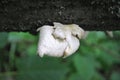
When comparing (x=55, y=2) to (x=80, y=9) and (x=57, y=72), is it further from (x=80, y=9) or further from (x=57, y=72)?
(x=57, y=72)

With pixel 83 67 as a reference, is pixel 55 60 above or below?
above

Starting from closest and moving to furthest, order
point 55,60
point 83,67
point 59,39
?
1. point 59,39
2. point 55,60
3. point 83,67

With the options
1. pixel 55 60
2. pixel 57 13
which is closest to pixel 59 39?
pixel 57 13

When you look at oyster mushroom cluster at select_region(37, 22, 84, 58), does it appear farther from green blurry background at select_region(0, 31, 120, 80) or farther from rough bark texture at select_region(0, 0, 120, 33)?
green blurry background at select_region(0, 31, 120, 80)

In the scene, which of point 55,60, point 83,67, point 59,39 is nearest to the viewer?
point 59,39

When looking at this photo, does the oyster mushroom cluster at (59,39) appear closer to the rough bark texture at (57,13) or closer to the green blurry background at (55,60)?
the rough bark texture at (57,13)

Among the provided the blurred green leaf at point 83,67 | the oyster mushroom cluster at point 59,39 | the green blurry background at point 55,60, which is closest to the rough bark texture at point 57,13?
the oyster mushroom cluster at point 59,39

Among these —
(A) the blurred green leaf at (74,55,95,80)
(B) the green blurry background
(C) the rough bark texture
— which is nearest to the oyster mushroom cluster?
(C) the rough bark texture

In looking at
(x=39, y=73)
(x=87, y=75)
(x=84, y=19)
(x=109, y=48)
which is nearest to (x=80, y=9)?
(x=84, y=19)

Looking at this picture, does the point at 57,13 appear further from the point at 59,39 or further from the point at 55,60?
the point at 55,60
